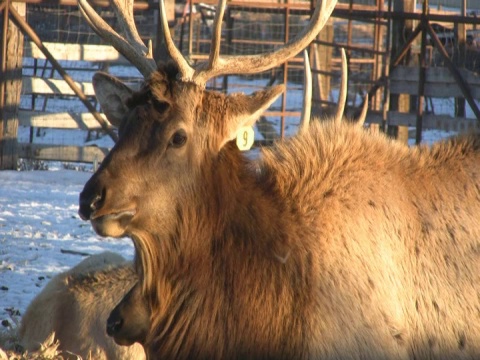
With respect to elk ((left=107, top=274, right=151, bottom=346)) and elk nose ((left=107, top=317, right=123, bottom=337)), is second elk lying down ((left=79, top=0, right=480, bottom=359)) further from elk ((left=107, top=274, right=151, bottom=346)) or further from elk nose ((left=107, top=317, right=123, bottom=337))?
elk nose ((left=107, top=317, right=123, bottom=337))

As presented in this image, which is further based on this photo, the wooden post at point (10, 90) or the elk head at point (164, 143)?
the wooden post at point (10, 90)

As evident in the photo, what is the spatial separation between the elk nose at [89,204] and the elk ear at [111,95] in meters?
0.78

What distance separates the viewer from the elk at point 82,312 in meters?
5.35

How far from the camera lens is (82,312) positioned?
5520 mm

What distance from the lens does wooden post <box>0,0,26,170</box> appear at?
1295cm

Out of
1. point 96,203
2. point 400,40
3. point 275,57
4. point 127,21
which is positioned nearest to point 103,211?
point 96,203

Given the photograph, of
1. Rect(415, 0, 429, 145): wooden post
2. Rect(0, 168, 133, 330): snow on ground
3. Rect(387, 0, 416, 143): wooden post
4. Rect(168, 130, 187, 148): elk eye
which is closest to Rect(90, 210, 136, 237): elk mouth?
Rect(168, 130, 187, 148): elk eye

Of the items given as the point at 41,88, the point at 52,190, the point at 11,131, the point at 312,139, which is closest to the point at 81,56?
the point at 41,88

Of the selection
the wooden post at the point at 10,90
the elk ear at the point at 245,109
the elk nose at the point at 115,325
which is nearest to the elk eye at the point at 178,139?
the elk ear at the point at 245,109

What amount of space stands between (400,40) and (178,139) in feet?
31.3

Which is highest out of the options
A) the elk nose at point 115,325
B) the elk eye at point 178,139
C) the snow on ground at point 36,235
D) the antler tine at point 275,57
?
the antler tine at point 275,57

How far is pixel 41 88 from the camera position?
13773 millimetres

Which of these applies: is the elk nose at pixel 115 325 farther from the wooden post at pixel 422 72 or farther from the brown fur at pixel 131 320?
the wooden post at pixel 422 72

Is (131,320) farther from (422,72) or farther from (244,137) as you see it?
(422,72)
